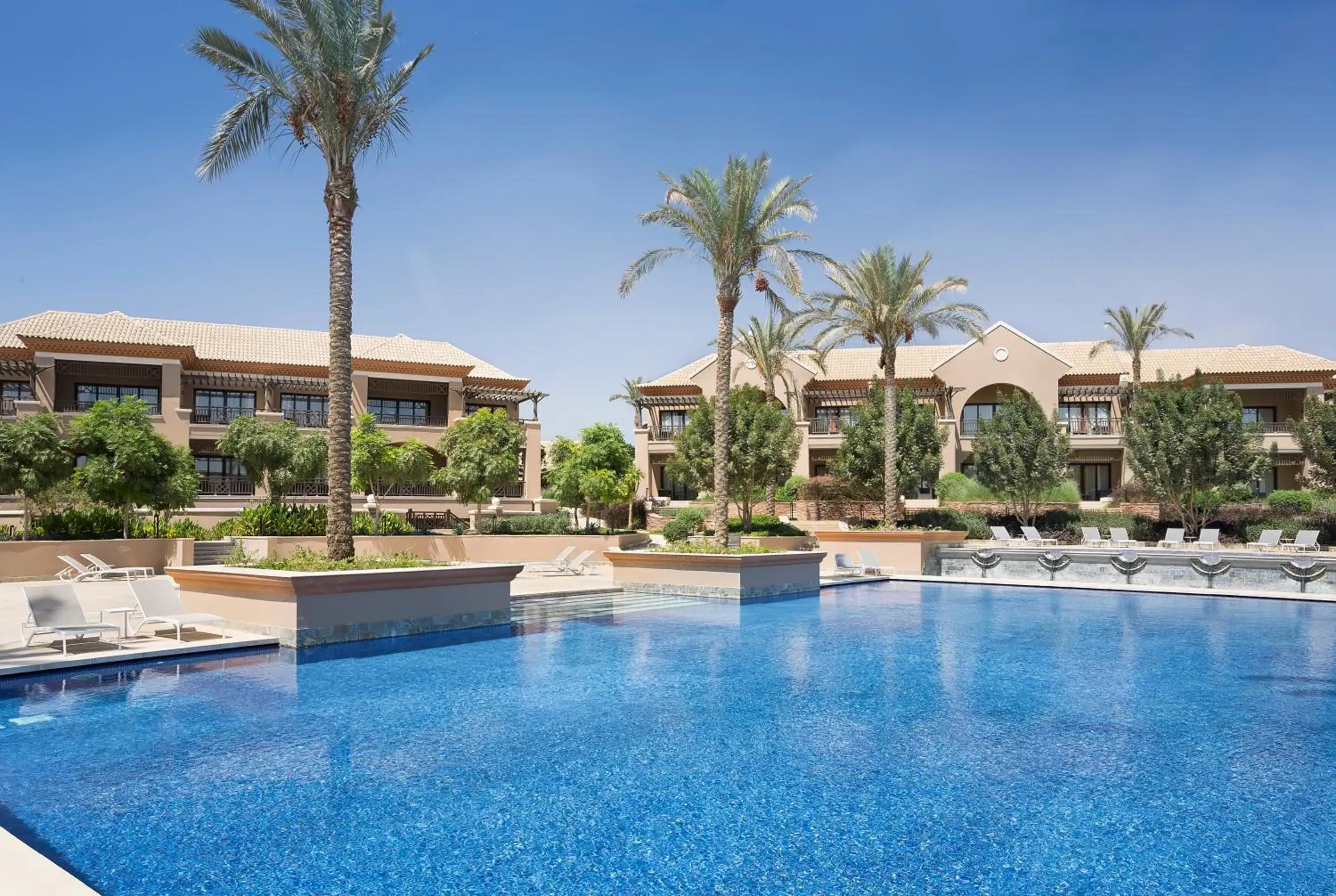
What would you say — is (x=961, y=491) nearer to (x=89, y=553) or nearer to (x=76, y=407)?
(x=89, y=553)

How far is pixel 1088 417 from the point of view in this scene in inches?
1859

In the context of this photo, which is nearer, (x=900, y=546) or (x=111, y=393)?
(x=900, y=546)

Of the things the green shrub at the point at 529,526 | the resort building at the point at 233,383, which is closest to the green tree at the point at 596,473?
the green shrub at the point at 529,526

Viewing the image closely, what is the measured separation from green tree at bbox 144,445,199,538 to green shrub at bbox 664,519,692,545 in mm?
15464

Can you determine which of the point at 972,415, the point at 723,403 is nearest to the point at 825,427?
the point at 972,415

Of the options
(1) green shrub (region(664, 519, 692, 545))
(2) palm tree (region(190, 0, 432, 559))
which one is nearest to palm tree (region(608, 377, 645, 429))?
(1) green shrub (region(664, 519, 692, 545))

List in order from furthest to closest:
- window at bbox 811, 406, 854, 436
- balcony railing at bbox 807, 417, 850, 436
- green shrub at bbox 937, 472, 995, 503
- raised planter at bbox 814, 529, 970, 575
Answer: window at bbox 811, 406, 854, 436 < balcony railing at bbox 807, 417, 850, 436 < green shrub at bbox 937, 472, 995, 503 < raised planter at bbox 814, 529, 970, 575

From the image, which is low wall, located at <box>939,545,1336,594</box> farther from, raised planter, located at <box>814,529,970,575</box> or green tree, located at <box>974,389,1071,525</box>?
green tree, located at <box>974,389,1071,525</box>

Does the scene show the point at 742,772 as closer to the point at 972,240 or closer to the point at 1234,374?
the point at 972,240

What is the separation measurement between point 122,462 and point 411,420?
67.6 ft

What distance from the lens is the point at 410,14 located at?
15.2 metres

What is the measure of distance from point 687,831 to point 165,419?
1522 inches

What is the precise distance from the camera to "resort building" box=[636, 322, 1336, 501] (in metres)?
45.7

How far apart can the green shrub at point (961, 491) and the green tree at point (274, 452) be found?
84.6ft
